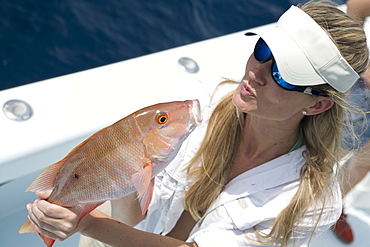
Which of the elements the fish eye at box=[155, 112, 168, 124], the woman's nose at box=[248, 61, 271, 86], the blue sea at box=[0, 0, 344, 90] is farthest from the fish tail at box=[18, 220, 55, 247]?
the blue sea at box=[0, 0, 344, 90]

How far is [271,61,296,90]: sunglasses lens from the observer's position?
1.86 meters

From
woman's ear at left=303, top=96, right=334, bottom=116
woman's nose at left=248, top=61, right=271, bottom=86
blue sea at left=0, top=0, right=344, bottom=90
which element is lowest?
woman's ear at left=303, top=96, right=334, bottom=116

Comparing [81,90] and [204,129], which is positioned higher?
[81,90]

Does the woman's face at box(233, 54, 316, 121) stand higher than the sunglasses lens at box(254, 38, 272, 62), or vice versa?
the sunglasses lens at box(254, 38, 272, 62)

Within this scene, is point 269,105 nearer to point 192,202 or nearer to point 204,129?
point 204,129

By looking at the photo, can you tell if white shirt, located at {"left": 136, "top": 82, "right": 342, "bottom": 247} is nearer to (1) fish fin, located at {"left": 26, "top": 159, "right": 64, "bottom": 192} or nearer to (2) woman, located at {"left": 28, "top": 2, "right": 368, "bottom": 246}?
(2) woman, located at {"left": 28, "top": 2, "right": 368, "bottom": 246}

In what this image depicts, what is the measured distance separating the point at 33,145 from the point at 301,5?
4.83ft

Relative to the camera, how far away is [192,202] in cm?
217

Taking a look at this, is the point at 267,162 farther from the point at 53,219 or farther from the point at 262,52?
the point at 53,219

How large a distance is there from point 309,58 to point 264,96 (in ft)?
0.72

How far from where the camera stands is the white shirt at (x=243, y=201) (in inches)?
80.0

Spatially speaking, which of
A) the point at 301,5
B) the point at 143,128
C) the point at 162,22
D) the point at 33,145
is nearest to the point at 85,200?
the point at 143,128

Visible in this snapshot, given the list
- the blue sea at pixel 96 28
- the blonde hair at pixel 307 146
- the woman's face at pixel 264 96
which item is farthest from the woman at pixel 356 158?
the blue sea at pixel 96 28

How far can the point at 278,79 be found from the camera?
1.88 m
